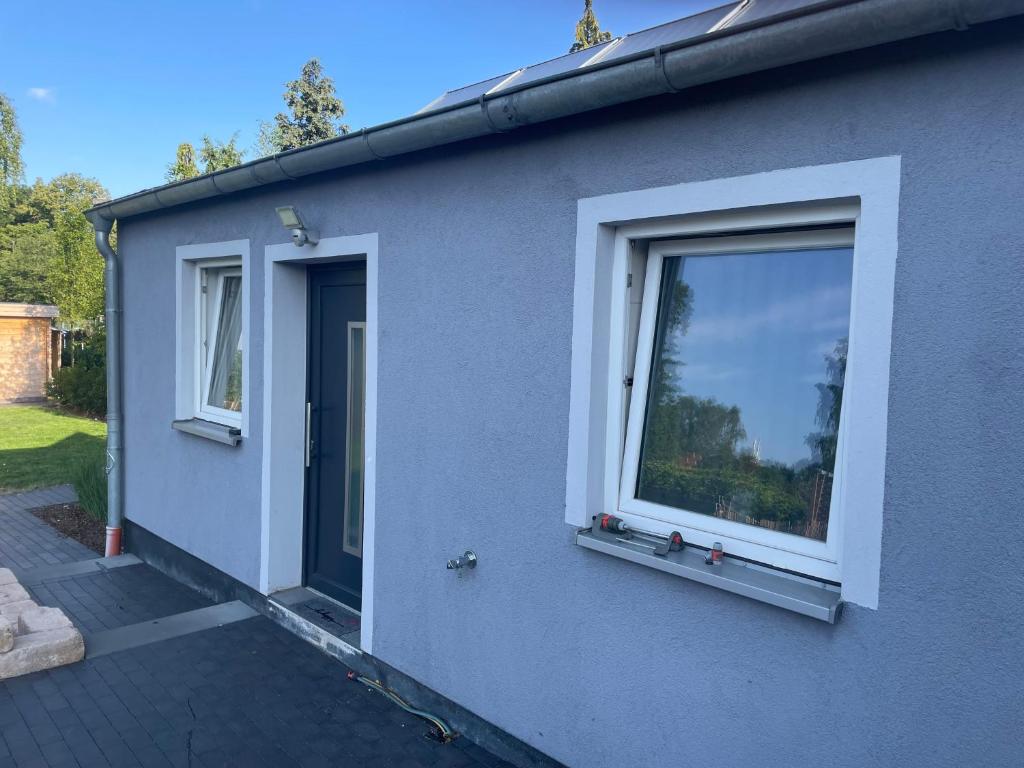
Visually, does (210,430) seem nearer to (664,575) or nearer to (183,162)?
(664,575)

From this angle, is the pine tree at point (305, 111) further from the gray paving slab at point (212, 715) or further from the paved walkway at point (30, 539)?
the gray paving slab at point (212, 715)

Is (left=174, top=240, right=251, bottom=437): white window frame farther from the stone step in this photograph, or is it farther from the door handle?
the stone step

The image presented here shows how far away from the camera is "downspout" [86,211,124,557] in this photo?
7680 mm

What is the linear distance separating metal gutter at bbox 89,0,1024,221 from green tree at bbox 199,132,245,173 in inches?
967

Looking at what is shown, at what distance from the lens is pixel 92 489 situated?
29.6 feet

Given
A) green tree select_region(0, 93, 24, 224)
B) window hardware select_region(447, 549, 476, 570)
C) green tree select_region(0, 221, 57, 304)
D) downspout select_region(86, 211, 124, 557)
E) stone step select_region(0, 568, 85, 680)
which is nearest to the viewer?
window hardware select_region(447, 549, 476, 570)

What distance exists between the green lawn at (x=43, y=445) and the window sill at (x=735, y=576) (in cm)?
872

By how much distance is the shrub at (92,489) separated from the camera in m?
8.89

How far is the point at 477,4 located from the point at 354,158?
8.27 m

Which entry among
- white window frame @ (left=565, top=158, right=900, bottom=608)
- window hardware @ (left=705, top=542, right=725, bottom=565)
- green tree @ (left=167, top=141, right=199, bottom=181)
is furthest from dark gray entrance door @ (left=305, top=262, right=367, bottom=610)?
green tree @ (left=167, top=141, right=199, bottom=181)

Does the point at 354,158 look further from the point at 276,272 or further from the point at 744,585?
the point at 744,585

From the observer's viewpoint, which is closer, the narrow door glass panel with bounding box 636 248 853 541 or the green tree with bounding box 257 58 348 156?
the narrow door glass panel with bounding box 636 248 853 541

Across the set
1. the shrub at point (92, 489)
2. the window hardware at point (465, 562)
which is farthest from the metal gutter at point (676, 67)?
the shrub at point (92, 489)

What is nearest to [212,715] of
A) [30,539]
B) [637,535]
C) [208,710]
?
[208,710]
